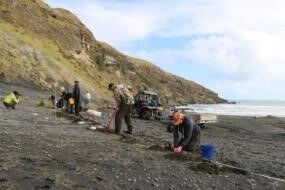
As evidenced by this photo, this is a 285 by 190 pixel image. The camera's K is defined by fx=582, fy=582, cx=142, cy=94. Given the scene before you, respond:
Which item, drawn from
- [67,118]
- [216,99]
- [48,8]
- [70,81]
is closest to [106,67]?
[48,8]

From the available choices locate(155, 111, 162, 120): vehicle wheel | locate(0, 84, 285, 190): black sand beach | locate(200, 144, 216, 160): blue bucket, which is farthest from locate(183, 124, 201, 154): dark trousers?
locate(155, 111, 162, 120): vehicle wheel

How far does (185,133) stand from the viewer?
16.5 metres

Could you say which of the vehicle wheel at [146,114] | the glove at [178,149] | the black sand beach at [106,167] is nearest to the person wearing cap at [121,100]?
the black sand beach at [106,167]

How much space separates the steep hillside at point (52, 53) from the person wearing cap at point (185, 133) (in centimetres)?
3949

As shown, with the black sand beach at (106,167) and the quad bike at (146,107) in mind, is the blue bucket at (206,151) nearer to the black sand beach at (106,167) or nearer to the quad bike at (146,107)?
the black sand beach at (106,167)

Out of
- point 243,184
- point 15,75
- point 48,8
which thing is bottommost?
point 243,184

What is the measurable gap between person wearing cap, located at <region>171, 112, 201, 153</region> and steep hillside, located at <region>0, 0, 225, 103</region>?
39488mm

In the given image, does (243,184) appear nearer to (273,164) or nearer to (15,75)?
(273,164)

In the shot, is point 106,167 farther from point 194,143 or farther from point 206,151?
point 194,143

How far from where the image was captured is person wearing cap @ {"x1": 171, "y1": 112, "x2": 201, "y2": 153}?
53.8ft

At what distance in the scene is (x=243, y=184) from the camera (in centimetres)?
1343

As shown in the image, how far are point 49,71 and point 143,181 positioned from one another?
170 feet

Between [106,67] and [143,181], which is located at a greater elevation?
[106,67]

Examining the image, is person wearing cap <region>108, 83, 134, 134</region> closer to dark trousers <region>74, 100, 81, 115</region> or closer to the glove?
the glove
